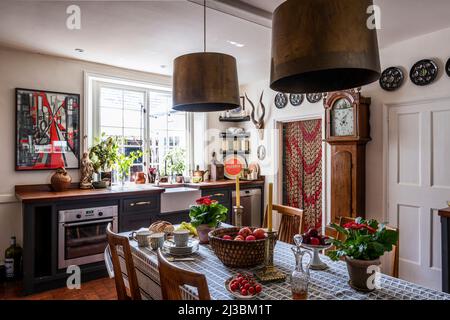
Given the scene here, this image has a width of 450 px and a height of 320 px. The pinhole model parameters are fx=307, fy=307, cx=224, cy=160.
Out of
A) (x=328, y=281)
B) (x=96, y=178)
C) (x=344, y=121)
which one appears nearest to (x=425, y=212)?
(x=344, y=121)

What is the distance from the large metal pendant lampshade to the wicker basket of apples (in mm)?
872

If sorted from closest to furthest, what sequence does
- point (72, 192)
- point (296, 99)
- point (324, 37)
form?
point (324, 37)
point (72, 192)
point (296, 99)

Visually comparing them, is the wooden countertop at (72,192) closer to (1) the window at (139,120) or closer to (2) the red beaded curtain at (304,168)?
(1) the window at (139,120)

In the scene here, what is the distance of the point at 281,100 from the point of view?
441cm

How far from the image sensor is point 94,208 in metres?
3.20

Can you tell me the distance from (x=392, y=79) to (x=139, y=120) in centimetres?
318

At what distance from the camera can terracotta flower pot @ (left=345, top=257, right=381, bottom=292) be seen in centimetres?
131

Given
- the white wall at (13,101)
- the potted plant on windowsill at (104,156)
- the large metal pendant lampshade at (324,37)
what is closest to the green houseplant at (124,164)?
the potted plant on windowsill at (104,156)

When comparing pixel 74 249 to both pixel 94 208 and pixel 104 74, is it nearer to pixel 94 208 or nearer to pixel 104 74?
pixel 94 208

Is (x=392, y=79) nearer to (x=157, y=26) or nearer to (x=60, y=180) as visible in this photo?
(x=157, y=26)

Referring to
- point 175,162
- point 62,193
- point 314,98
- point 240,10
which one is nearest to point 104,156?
point 62,193

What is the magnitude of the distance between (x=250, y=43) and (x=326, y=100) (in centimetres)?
108

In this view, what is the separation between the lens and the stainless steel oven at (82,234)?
3.03 m

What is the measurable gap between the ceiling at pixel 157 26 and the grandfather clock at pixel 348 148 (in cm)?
70
